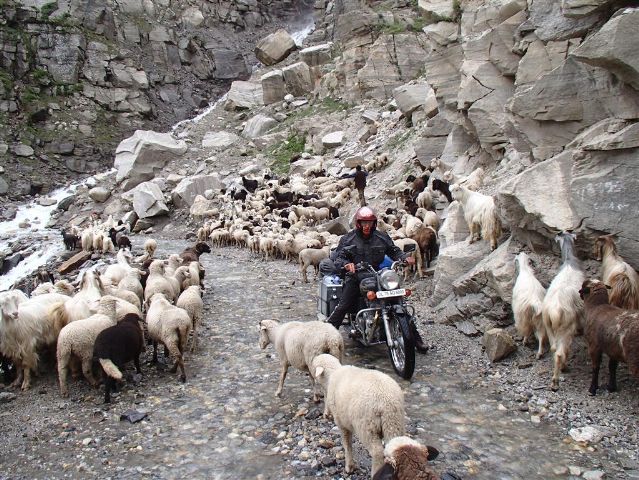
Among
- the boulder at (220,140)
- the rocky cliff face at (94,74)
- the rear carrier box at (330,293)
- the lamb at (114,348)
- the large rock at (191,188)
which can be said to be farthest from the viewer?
the rocky cliff face at (94,74)

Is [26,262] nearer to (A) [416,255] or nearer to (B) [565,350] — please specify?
(A) [416,255]

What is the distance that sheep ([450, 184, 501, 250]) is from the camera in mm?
9461

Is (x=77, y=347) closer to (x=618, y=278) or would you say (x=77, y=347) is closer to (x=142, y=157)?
(x=618, y=278)

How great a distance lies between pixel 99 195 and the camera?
3516 cm

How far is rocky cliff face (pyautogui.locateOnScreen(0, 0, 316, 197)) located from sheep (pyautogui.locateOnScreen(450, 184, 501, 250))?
39.7 m

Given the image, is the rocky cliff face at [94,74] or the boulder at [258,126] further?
the rocky cliff face at [94,74]

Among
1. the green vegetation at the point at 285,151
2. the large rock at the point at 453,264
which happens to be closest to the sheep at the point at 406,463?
the large rock at the point at 453,264

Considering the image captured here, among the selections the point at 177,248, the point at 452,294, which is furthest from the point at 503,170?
the point at 177,248

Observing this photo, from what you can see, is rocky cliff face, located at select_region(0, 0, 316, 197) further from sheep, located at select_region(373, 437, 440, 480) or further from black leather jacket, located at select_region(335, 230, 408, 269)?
sheep, located at select_region(373, 437, 440, 480)

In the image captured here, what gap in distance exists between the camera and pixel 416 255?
11422mm

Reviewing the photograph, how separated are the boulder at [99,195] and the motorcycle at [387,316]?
3187 cm

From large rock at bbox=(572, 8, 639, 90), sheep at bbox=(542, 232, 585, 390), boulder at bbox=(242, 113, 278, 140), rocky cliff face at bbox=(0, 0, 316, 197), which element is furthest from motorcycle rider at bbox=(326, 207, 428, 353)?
rocky cliff face at bbox=(0, 0, 316, 197)

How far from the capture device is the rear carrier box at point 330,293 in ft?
25.9

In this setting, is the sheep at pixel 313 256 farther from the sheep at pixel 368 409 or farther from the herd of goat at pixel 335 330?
the sheep at pixel 368 409
